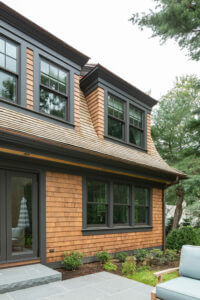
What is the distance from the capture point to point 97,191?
705cm

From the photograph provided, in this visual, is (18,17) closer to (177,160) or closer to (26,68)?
(26,68)

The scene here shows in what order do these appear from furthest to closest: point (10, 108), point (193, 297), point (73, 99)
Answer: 1. point (73, 99)
2. point (10, 108)
3. point (193, 297)

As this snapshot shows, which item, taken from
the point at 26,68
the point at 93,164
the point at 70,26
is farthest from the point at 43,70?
the point at 70,26

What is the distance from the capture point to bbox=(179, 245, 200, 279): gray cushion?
366 cm

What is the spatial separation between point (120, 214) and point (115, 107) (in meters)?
3.43

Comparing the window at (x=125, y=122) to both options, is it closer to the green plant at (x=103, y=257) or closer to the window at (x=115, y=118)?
the window at (x=115, y=118)

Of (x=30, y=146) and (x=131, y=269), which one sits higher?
(x=30, y=146)

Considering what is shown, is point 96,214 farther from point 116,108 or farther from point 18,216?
point 116,108

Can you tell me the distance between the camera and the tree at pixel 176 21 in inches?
266

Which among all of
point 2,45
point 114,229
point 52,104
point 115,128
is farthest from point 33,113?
point 114,229

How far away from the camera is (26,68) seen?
5.95 meters

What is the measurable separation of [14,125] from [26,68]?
1.69 metres

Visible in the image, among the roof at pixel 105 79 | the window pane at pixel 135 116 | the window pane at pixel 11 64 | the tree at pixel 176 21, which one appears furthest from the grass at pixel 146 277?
the tree at pixel 176 21

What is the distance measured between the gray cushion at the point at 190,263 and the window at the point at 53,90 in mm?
4419
